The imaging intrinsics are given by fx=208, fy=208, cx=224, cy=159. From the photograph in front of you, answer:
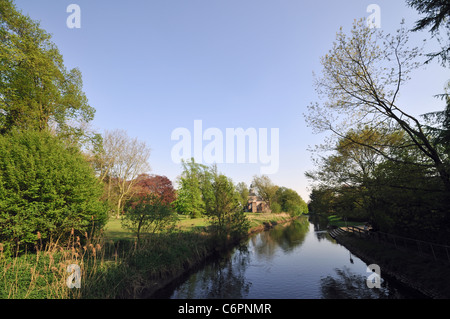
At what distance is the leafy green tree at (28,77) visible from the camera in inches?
642

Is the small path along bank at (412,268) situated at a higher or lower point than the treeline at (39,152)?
lower

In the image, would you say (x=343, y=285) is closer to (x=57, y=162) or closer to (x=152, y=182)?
(x=57, y=162)

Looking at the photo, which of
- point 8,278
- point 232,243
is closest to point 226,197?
point 232,243

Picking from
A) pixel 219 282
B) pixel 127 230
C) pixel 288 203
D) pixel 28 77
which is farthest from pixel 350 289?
pixel 288 203

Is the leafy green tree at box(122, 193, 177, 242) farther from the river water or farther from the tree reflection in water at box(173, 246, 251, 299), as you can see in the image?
the tree reflection in water at box(173, 246, 251, 299)

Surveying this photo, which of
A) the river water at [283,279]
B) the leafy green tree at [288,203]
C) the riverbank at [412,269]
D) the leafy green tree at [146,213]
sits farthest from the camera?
the leafy green tree at [288,203]

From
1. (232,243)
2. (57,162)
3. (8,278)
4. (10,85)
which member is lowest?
(232,243)

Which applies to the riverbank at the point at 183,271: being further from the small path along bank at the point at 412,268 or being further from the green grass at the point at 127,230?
the small path along bank at the point at 412,268

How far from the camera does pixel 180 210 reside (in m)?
45.1

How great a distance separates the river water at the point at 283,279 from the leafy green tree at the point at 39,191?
7772mm

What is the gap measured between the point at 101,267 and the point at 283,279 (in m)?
12.4

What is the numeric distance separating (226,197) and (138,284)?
52.7ft

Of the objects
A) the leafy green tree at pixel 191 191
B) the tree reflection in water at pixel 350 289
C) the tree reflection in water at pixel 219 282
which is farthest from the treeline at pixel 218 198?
the tree reflection in water at pixel 350 289

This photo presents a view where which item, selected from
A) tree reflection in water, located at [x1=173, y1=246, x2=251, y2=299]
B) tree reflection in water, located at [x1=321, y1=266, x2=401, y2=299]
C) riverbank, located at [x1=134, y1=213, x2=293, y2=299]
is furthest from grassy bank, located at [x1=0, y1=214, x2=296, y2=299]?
tree reflection in water, located at [x1=321, y1=266, x2=401, y2=299]
